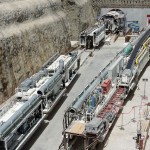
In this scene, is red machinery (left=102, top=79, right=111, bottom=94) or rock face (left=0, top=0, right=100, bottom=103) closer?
red machinery (left=102, top=79, right=111, bottom=94)

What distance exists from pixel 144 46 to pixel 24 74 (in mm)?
12832

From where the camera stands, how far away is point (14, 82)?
30781 mm

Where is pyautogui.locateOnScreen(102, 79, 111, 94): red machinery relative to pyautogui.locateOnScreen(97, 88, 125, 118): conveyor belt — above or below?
above

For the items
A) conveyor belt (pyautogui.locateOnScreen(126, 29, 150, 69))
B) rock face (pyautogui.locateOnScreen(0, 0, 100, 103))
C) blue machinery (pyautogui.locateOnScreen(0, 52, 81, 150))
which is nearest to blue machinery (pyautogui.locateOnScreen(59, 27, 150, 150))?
conveyor belt (pyautogui.locateOnScreen(126, 29, 150, 69))

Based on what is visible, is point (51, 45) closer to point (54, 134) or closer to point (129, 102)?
point (129, 102)

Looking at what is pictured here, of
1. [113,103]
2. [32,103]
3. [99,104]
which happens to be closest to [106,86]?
[113,103]

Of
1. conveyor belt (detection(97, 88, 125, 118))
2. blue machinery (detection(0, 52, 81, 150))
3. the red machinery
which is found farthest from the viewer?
the red machinery

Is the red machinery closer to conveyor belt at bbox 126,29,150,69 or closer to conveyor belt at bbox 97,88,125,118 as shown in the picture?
conveyor belt at bbox 97,88,125,118

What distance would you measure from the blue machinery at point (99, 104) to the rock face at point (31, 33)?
8419 millimetres

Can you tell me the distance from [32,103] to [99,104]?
5.07 m

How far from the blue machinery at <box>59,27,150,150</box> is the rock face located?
27.6 feet

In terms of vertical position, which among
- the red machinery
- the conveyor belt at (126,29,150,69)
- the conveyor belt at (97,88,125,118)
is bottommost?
the conveyor belt at (97,88,125,118)

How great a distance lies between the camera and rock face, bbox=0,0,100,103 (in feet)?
99.8

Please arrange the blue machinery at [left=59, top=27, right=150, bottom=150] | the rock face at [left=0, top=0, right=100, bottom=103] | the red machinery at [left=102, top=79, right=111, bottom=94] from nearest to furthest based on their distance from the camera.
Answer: the blue machinery at [left=59, top=27, right=150, bottom=150], the red machinery at [left=102, top=79, right=111, bottom=94], the rock face at [left=0, top=0, right=100, bottom=103]
